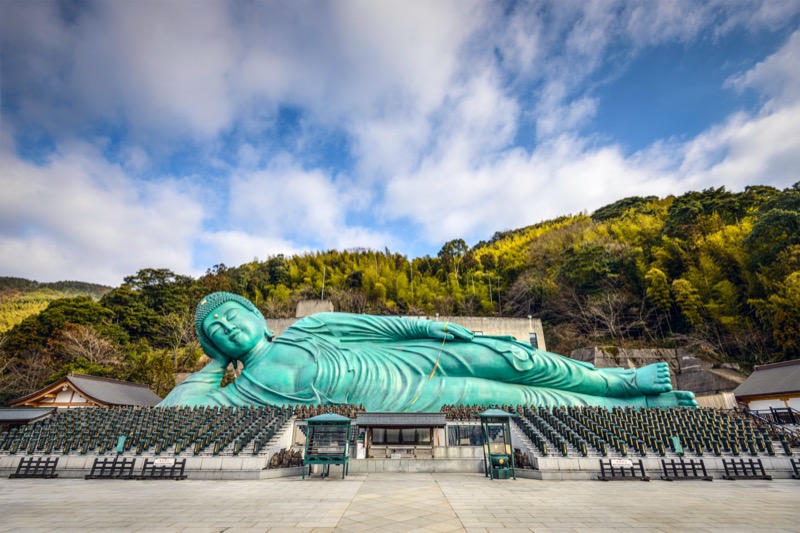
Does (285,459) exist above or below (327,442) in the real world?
below

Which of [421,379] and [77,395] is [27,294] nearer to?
[77,395]

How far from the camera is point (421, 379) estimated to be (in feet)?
50.8

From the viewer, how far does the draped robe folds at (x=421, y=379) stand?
14844 mm

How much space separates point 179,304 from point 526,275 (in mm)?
33524

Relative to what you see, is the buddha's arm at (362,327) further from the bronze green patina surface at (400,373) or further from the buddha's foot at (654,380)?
the buddha's foot at (654,380)

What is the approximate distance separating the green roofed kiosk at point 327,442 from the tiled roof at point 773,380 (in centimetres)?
1798

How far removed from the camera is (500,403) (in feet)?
48.5

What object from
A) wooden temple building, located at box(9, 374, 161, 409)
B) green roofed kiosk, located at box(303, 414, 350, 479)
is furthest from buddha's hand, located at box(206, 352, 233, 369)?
green roofed kiosk, located at box(303, 414, 350, 479)

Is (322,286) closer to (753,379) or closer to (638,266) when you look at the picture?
(638,266)

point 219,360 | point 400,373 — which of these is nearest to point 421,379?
point 400,373

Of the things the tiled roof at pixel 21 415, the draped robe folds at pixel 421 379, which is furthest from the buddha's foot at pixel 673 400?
the tiled roof at pixel 21 415

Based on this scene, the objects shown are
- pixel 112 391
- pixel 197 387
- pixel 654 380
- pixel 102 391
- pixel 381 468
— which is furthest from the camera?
pixel 112 391

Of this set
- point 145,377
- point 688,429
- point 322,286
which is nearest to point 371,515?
point 688,429

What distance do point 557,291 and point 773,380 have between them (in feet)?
60.1
